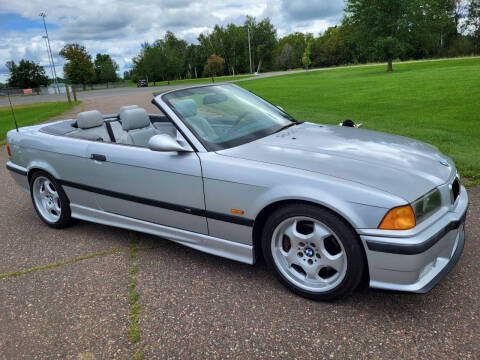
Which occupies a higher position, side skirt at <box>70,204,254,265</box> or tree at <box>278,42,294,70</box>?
tree at <box>278,42,294,70</box>

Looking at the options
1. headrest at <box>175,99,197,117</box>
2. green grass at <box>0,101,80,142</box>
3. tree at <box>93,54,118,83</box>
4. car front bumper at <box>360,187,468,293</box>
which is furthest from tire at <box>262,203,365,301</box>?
tree at <box>93,54,118,83</box>

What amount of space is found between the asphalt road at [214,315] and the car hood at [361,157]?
0.70 m

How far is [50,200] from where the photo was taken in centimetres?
420

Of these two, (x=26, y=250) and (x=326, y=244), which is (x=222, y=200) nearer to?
(x=326, y=244)

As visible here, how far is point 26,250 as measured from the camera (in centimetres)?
376

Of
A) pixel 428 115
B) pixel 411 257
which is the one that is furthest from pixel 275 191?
pixel 428 115

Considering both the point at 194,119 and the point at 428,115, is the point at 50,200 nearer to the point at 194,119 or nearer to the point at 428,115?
the point at 194,119

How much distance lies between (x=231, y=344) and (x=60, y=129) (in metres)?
3.05

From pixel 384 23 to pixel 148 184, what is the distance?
3737 centimetres

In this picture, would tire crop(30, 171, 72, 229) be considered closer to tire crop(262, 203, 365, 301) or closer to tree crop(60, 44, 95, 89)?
tire crop(262, 203, 365, 301)

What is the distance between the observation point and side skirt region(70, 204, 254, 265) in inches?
112

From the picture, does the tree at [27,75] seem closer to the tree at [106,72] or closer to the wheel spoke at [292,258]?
the tree at [106,72]

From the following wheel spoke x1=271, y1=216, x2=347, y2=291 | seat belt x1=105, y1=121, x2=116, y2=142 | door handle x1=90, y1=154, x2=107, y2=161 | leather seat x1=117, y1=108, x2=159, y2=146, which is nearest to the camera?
wheel spoke x1=271, y1=216, x2=347, y2=291

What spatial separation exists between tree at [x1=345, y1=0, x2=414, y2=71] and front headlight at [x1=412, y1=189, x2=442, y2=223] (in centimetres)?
3489
